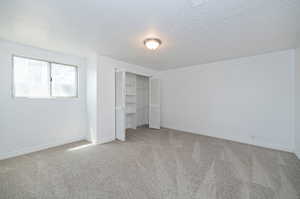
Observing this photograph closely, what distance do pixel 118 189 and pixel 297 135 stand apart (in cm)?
383

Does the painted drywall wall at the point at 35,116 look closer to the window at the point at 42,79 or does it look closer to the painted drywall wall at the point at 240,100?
the window at the point at 42,79

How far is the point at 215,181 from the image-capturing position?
6.07 ft

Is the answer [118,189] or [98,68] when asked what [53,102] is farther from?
[118,189]

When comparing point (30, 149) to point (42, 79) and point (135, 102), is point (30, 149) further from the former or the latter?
point (135, 102)

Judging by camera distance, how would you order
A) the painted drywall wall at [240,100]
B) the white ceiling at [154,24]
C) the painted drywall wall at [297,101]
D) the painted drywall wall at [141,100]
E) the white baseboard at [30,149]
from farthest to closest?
1. the painted drywall wall at [141,100]
2. the painted drywall wall at [240,100]
3. the painted drywall wall at [297,101]
4. the white baseboard at [30,149]
5. the white ceiling at [154,24]

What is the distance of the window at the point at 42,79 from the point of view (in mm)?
2734

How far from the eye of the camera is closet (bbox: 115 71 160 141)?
368 centimetres

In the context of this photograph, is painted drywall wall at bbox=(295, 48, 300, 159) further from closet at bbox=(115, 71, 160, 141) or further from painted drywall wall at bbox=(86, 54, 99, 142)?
painted drywall wall at bbox=(86, 54, 99, 142)

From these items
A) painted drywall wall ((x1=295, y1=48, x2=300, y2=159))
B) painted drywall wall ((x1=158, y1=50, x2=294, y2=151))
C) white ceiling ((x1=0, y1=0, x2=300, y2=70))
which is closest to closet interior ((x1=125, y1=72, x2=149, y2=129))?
painted drywall wall ((x1=158, y1=50, x2=294, y2=151))

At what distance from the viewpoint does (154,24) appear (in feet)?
6.40

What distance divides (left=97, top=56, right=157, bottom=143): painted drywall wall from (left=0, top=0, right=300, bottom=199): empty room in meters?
0.03

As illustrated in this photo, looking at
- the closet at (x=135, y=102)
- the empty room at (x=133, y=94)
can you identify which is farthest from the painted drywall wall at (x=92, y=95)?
the closet at (x=135, y=102)

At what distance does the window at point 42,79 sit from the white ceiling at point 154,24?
50 centimetres

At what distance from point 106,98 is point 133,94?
4.50 feet
